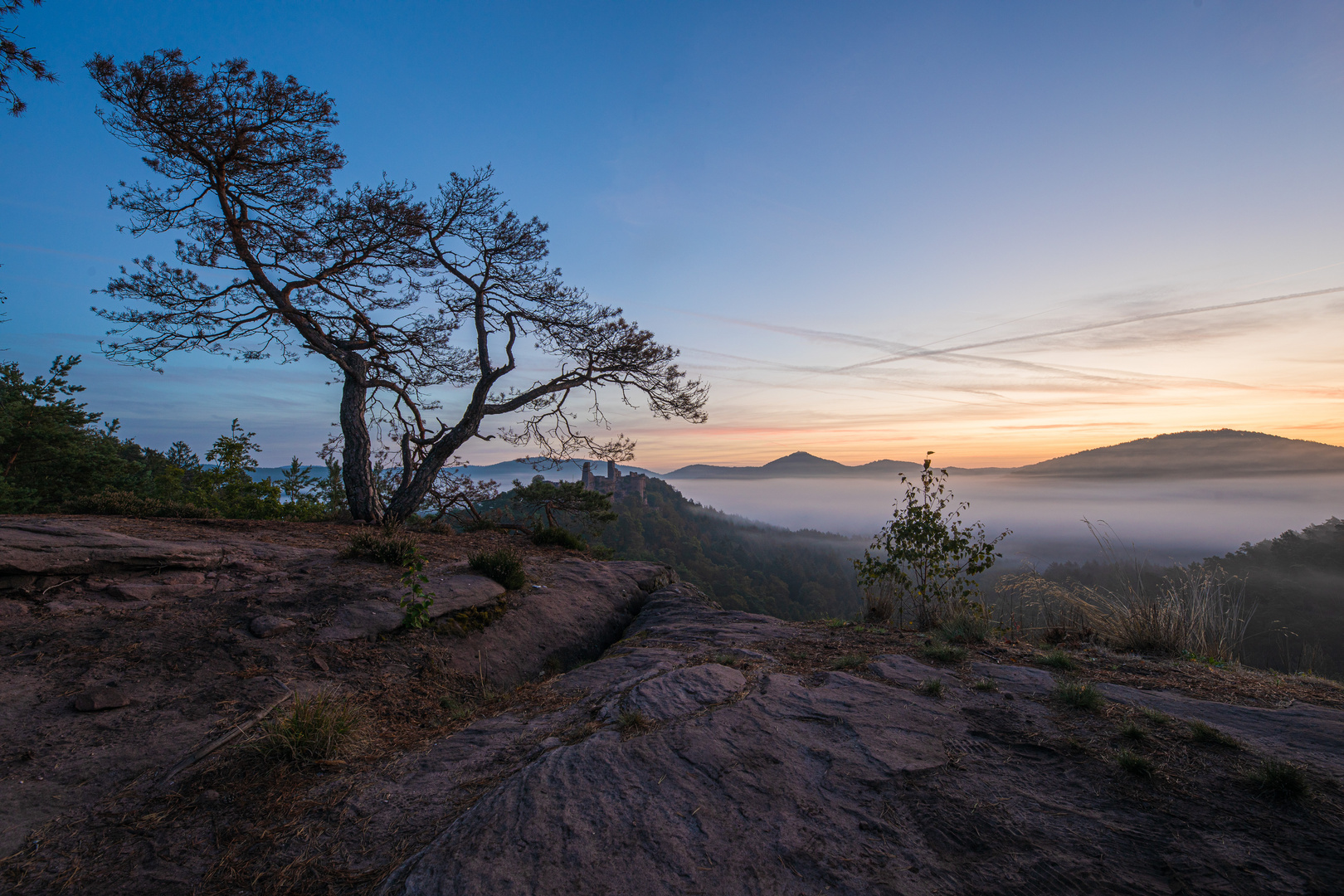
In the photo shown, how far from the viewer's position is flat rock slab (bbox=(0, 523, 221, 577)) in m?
4.52

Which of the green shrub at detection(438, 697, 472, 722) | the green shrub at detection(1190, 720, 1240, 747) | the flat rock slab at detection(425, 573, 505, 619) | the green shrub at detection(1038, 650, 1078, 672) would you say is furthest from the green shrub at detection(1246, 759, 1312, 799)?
the flat rock slab at detection(425, 573, 505, 619)

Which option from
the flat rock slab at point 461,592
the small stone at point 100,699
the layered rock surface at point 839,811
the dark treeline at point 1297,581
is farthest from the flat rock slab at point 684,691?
the dark treeline at point 1297,581

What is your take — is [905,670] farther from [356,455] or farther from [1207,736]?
[356,455]

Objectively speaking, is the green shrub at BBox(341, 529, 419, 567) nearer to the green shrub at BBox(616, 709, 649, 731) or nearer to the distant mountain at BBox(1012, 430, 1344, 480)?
the green shrub at BBox(616, 709, 649, 731)

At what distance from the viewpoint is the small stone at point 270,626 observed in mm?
4496

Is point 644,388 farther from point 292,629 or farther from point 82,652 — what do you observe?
point 82,652

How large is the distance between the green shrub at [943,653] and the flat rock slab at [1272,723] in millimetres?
1032

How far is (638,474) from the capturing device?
63062mm

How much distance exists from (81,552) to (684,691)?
5942mm

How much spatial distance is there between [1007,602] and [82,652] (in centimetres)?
940

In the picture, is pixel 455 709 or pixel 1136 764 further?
pixel 455 709

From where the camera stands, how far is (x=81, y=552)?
486 cm

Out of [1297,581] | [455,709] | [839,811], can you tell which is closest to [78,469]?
[455,709]

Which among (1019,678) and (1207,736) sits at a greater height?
(1207,736)
